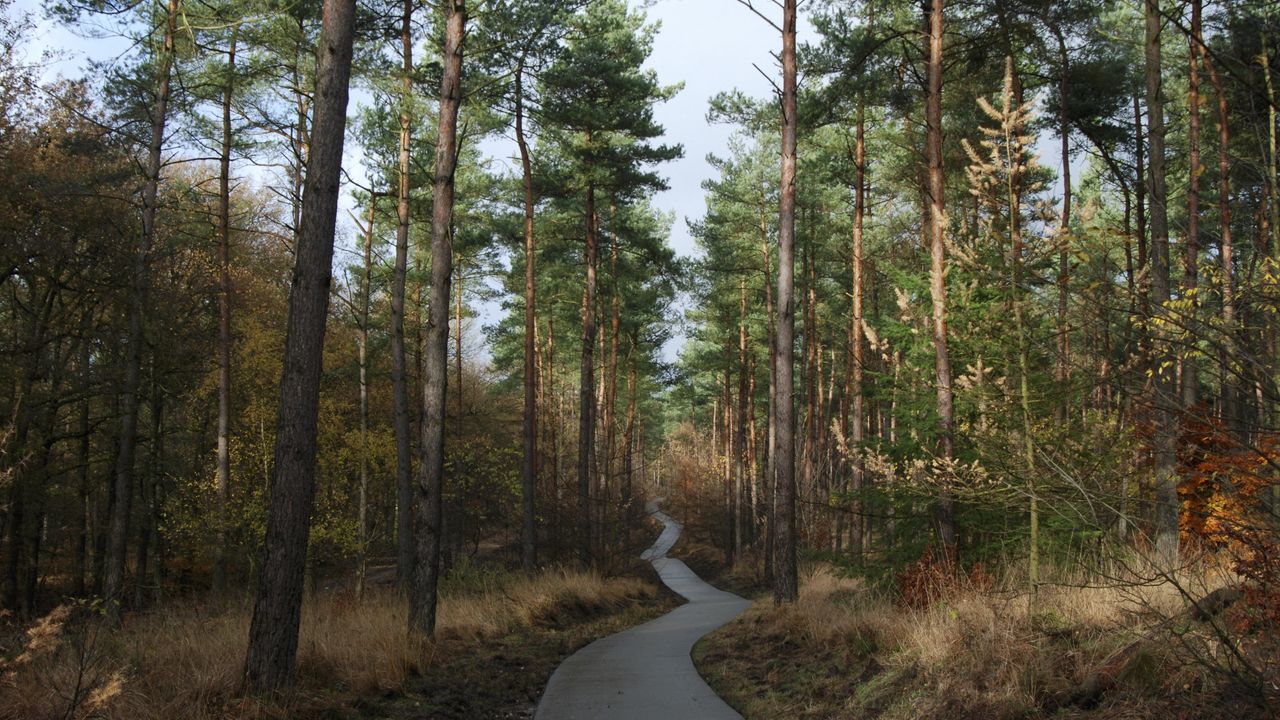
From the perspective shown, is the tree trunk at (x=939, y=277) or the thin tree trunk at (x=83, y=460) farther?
the thin tree trunk at (x=83, y=460)

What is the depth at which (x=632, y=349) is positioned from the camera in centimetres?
3738

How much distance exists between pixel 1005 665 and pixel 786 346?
8.23 meters

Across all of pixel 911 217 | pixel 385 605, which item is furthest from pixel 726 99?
A: pixel 385 605

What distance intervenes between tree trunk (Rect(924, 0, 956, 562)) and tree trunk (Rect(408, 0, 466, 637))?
6359 mm

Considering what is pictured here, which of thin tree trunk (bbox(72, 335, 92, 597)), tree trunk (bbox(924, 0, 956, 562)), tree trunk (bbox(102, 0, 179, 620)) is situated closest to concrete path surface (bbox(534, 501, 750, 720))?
tree trunk (bbox(924, 0, 956, 562))

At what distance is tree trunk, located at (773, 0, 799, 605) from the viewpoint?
44.5 feet

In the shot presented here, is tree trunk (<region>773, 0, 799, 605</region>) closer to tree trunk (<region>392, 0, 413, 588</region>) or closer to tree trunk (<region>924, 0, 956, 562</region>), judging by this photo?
tree trunk (<region>924, 0, 956, 562</region>)

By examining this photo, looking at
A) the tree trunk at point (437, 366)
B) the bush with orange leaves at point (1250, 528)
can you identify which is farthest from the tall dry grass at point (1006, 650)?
the tree trunk at point (437, 366)

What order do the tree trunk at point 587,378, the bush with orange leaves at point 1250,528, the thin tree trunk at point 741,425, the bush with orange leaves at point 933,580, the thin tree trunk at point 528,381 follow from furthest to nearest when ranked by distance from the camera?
the thin tree trunk at point 741,425, the tree trunk at point 587,378, the thin tree trunk at point 528,381, the bush with orange leaves at point 933,580, the bush with orange leaves at point 1250,528

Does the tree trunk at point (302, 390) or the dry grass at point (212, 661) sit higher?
the tree trunk at point (302, 390)

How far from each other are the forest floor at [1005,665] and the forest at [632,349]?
0.15 feet

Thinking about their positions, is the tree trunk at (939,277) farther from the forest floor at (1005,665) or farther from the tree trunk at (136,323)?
the tree trunk at (136,323)

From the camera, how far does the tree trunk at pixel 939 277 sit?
1047 centimetres

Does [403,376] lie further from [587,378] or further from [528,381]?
[587,378]
